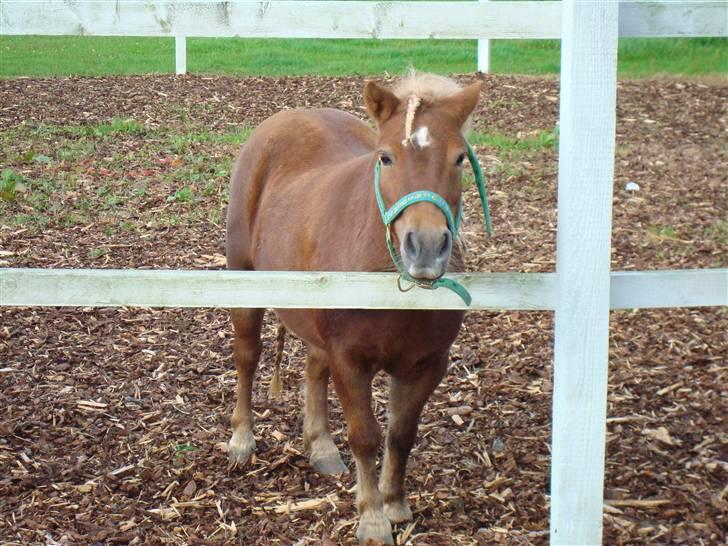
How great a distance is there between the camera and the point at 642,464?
4137mm

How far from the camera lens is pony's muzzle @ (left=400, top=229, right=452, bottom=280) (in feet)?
9.00

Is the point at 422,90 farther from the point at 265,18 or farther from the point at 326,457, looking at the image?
the point at 326,457

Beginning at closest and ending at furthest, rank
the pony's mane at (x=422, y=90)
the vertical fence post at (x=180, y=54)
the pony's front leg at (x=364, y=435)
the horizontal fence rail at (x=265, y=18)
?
the pony's mane at (x=422, y=90), the horizontal fence rail at (x=265, y=18), the pony's front leg at (x=364, y=435), the vertical fence post at (x=180, y=54)

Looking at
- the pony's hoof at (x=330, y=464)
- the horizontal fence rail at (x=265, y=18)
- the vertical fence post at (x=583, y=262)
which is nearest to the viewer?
the vertical fence post at (x=583, y=262)

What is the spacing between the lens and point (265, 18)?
143 inches

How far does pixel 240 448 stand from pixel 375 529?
3.20 feet

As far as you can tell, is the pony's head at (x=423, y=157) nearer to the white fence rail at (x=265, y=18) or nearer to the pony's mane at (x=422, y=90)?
the pony's mane at (x=422, y=90)

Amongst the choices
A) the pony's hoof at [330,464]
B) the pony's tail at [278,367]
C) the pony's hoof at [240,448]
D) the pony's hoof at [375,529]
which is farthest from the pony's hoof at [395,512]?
the pony's tail at [278,367]

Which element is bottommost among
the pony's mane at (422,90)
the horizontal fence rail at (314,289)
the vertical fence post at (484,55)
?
the horizontal fence rail at (314,289)

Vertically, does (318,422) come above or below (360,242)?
below

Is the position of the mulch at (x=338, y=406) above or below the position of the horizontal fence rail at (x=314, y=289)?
below

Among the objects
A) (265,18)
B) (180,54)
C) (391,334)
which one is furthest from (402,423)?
(180,54)

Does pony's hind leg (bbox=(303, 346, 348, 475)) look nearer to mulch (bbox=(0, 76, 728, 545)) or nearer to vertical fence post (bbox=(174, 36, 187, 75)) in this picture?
mulch (bbox=(0, 76, 728, 545))

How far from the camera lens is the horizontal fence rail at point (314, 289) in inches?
106
